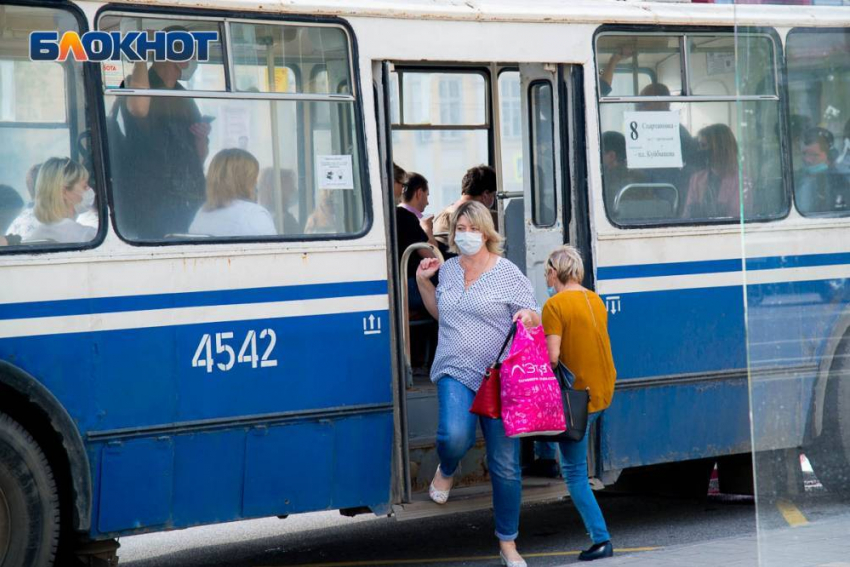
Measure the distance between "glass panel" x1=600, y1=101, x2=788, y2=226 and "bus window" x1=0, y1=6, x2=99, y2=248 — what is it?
3.11 meters

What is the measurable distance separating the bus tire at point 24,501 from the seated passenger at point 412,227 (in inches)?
115

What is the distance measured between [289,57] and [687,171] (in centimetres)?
270

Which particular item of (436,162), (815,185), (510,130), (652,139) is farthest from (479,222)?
(436,162)

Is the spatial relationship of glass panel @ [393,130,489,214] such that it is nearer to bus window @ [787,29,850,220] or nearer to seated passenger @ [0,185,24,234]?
bus window @ [787,29,850,220]

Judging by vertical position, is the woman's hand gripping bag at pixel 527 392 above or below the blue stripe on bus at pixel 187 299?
below

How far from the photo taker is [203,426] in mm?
6785

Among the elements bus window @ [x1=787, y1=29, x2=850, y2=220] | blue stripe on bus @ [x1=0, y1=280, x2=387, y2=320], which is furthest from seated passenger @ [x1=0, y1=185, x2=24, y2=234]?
bus window @ [x1=787, y1=29, x2=850, y2=220]


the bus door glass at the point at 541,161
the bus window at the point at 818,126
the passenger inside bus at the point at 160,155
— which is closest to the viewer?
the passenger inside bus at the point at 160,155

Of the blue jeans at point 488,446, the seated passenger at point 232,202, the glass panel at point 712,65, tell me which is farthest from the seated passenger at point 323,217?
the glass panel at point 712,65

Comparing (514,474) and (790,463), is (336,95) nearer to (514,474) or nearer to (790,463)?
(514,474)

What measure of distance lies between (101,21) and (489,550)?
381cm

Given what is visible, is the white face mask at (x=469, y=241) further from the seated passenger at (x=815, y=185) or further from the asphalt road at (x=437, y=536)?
the seated passenger at (x=815, y=185)

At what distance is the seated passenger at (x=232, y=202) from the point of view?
6926 mm

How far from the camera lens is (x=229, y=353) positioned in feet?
22.5
